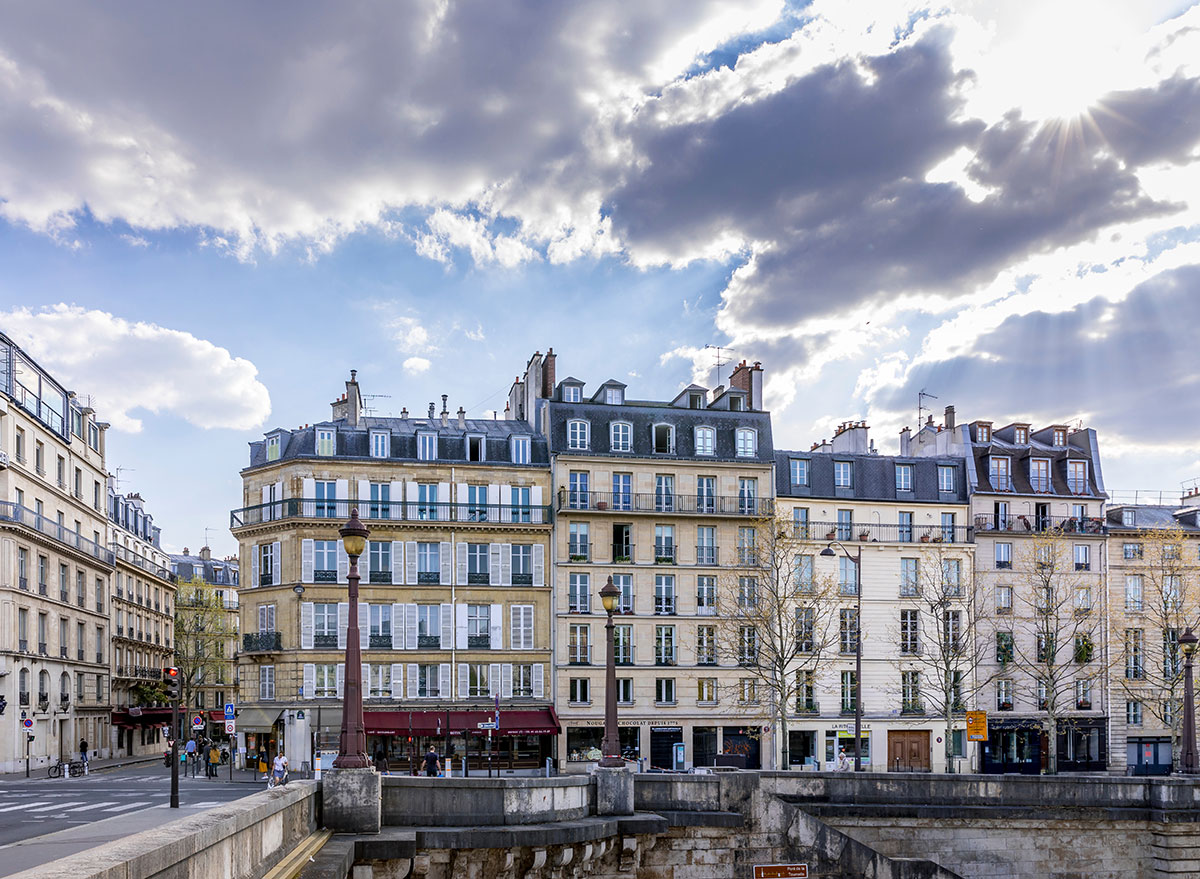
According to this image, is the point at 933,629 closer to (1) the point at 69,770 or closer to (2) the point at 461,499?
(2) the point at 461,499

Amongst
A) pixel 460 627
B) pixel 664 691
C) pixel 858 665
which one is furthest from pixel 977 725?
pixel 460 627

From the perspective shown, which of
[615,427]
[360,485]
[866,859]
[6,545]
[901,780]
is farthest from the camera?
[615,427]

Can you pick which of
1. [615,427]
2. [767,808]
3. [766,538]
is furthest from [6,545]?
[767,808]

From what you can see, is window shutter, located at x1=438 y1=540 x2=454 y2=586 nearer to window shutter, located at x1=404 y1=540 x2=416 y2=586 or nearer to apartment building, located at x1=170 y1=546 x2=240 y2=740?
window shutter, located at x1=404 y1=540 x2=416 y2=586

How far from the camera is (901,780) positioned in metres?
23.1

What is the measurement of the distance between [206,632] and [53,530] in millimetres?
31762

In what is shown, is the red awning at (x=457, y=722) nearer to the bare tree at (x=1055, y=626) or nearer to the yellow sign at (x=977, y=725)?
the yellow sign at (x=977, y=725)

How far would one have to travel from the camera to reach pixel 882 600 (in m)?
49.3

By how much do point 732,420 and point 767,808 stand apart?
29449 millimetres

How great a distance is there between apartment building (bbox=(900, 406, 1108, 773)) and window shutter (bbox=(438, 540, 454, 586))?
23.4 metres

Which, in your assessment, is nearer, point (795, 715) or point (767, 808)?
point (767, 808)

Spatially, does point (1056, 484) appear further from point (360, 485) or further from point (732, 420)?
point (360, 485)

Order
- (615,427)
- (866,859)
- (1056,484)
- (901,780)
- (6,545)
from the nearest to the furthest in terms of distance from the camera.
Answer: (866,859) → (901,780) → (6,545) → (615,427) → (1056,484)

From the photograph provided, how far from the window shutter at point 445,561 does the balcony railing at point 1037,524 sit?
23997 millimetres
